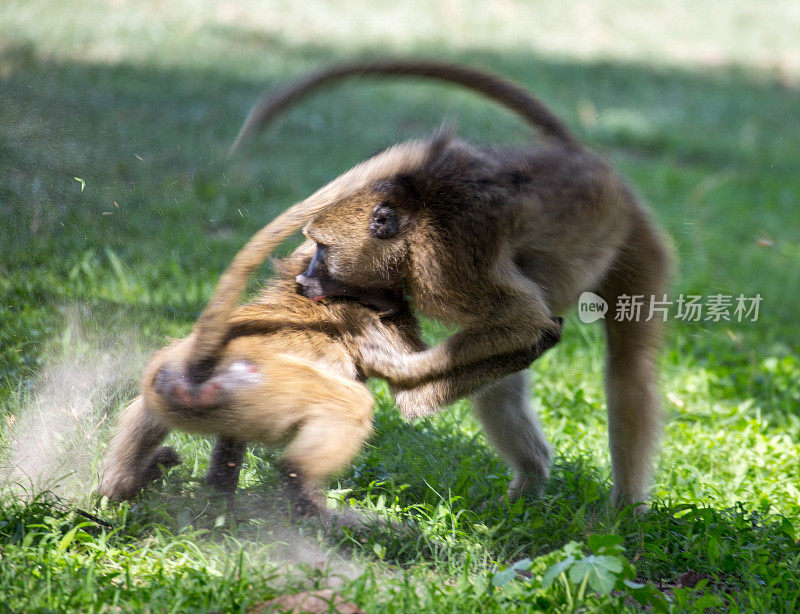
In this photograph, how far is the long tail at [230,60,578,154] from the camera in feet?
11.1

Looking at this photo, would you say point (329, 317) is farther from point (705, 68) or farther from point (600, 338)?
point (705, 68)

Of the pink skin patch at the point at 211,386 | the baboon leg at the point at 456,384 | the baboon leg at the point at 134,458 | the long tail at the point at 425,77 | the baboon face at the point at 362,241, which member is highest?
the long tail at the point at 425,77

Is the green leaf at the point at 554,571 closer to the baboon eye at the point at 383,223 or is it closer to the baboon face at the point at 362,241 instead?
the baboon face at the point at 362,241

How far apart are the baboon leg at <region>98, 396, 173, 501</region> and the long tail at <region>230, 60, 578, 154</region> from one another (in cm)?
120

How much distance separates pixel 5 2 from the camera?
31.1 feet

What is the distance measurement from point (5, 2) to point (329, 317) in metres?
8.10

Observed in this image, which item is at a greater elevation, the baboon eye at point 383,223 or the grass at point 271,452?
the baboon eye at point 383,223

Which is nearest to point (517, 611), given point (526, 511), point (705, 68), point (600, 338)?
point (526, 511)

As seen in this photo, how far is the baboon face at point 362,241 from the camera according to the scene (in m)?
3.56

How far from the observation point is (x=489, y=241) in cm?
344

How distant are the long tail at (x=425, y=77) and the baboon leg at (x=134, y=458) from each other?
1202mm

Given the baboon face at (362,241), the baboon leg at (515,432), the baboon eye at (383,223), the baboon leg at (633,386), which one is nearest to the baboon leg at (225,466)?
the baboon face at (362,241)

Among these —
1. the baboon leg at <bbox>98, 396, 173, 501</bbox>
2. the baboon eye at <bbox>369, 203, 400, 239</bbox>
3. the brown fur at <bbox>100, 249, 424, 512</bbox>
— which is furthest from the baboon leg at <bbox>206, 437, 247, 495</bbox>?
the baboon eye at <bbox>369, 203, 400, 239</bbox>

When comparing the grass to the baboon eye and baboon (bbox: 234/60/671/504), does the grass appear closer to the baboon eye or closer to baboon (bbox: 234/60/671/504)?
baboon (bbox: 234/60/671/504)
